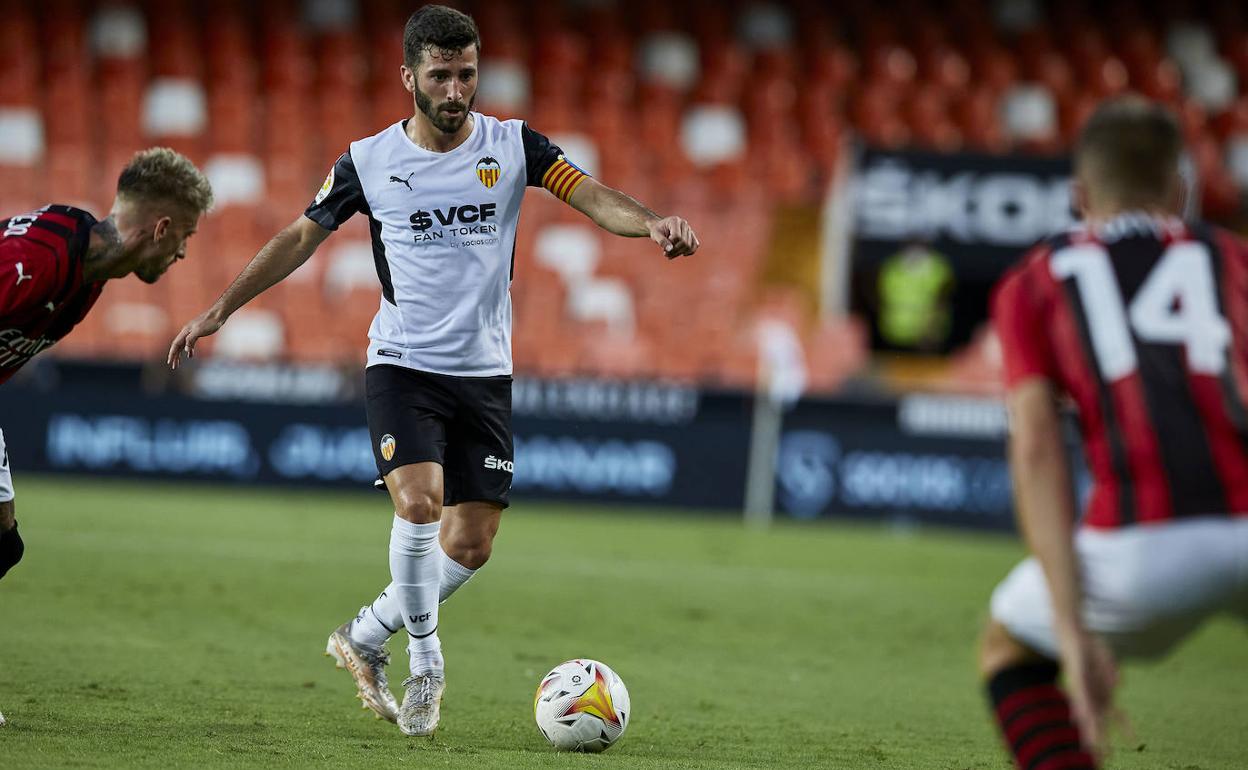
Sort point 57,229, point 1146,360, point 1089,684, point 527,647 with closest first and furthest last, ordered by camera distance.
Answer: point 1089,684 → point 1146,360 → point 57,229 → point 527,647

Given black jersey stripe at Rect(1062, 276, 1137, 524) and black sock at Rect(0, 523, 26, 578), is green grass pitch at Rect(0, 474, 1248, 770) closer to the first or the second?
black sock at Rect(0, 523, 26, 578)

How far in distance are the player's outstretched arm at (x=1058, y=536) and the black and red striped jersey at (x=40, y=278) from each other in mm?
2974

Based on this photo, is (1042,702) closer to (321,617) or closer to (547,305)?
(321,617)

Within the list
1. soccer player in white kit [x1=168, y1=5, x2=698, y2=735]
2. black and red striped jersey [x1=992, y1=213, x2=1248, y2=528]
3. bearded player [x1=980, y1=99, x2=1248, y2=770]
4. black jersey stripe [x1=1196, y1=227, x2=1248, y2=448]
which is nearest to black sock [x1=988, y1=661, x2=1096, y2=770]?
bearded player [x1=980, y1=99, x2=1248, y2=770]

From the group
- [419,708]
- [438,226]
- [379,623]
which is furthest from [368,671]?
[438,226]

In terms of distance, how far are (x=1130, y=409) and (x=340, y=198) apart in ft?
10.6

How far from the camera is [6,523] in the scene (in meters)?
5.23

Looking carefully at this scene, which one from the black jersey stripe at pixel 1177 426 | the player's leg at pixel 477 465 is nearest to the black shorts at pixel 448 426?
the player's leg at pixel 477 465

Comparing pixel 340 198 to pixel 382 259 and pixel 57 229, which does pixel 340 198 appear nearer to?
pixel 382 259

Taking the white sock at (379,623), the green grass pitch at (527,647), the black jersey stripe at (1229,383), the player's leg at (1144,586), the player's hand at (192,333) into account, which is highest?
the black jersey stripe at (1229,383)

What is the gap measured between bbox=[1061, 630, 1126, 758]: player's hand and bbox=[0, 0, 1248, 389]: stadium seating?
13.1 meters

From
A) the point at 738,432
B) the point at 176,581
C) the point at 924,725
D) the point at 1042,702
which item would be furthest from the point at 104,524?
the point at 1042,702

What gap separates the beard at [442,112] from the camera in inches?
212

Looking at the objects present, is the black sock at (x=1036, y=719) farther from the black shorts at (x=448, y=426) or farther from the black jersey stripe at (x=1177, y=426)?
the black shorts at (x=448, y=426)
